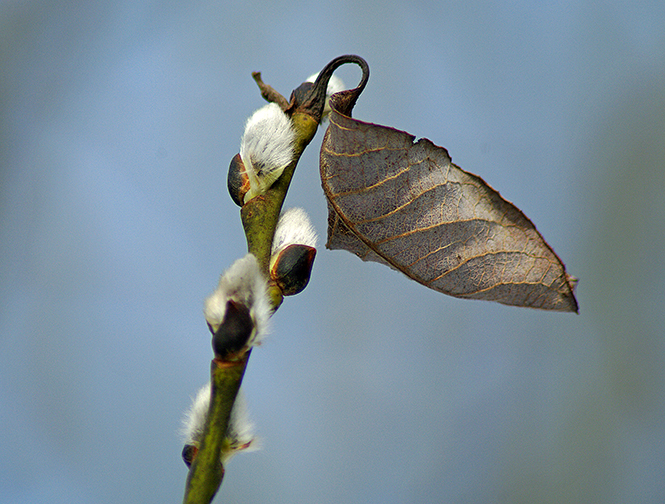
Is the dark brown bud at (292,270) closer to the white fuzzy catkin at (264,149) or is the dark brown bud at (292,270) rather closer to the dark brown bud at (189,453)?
the white fuzzy catkin at (264,149)

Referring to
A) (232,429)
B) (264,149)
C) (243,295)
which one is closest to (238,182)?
(264,149)

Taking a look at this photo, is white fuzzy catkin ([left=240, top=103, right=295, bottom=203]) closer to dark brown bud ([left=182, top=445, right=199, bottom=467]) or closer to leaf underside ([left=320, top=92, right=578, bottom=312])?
leaf underside ([left=320, top=92, right=578, bottom=312])

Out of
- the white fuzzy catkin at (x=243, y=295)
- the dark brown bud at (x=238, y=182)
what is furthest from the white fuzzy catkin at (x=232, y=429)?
the dark brown bud at (x=238, y=182)

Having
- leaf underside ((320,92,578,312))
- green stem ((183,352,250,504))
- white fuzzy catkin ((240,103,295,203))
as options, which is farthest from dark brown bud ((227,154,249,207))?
green stem ((183,352,250,504))

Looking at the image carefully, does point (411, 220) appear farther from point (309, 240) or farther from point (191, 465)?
point (191, 465)

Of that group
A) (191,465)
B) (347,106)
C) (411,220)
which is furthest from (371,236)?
(191,465)

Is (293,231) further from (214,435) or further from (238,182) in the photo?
(214,435)
